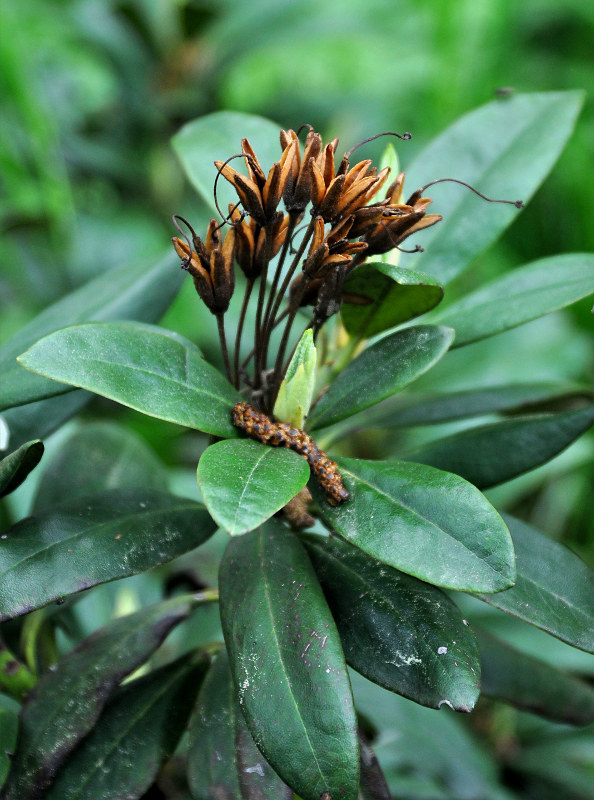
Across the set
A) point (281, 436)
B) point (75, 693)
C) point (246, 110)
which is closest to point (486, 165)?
point (281, 436)

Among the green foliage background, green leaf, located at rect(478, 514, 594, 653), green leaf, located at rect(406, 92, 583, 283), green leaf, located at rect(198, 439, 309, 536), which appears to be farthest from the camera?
the green foliage background

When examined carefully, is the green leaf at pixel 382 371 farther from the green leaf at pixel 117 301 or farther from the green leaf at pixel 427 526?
the green leaf at pixel 117 301

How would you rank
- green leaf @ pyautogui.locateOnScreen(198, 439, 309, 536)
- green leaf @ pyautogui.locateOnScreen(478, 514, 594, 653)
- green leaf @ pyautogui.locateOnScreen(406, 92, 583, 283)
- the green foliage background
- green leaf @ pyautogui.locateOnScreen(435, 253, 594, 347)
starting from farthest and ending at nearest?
the green foliage background
green leaf @ pyautogui.locateOnScreen(406, 92, 583, 283)
green leaf @ pyautogui.locateOnScreen(435, 253, 594, 347)
green leaf @ pyautogui.locateOnScreen(478, 514, 594, 653)
green leaf @ pyautogui.locateOnScreen(198, 439, 309, 536)

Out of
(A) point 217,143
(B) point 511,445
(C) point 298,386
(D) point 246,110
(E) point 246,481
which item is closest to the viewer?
(E) point 246,481

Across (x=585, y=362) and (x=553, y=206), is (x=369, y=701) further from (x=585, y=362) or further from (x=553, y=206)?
(x=553, y=206)

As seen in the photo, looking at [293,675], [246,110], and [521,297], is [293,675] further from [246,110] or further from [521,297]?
[246,110]

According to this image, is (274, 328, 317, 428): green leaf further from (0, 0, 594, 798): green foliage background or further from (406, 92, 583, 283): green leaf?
(0, 0, 594, 798): green foliage background

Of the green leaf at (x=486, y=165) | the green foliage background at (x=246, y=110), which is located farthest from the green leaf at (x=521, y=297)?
the green foliage background at (x=246, y=110)

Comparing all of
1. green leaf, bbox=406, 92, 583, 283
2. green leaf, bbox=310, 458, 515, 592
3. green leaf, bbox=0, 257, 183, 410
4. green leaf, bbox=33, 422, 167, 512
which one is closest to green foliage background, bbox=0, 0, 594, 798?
green leaf, bbox=33, 422, 167, 512
